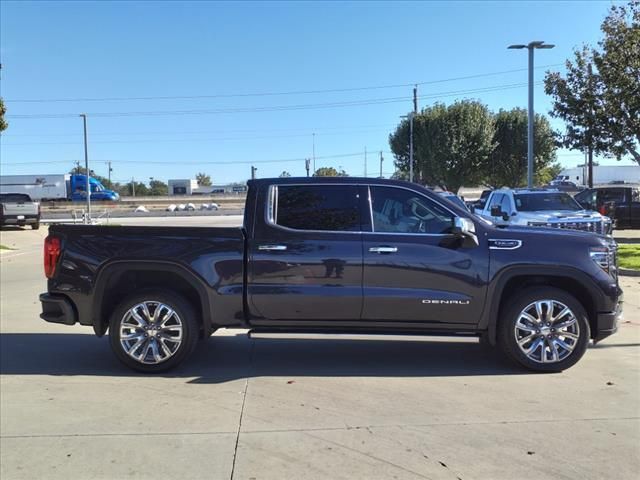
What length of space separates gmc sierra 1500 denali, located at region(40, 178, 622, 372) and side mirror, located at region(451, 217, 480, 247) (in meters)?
0.02

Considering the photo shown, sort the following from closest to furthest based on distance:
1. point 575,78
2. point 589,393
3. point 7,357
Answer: point 589,393 → point 7,357 → point 575,78

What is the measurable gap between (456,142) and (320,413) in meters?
41.5

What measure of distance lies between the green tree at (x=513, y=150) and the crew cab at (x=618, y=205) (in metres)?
20.5

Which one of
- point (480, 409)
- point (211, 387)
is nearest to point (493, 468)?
point (480, 409)

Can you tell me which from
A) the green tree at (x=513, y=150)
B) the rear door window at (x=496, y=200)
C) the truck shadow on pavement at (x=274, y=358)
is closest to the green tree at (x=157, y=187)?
the green tree at (x=513, y=150)

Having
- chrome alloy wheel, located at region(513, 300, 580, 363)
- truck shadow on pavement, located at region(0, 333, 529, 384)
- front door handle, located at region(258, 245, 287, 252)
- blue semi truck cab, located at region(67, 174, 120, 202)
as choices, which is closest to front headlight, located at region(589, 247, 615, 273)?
chrome alloy wheel, located at region(513, 300, 580, 363)

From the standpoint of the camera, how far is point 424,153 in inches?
1842

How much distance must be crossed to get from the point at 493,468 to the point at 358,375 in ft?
6.71

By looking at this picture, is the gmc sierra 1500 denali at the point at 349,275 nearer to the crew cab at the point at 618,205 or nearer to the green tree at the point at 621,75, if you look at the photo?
the green tree at the point at 621,75

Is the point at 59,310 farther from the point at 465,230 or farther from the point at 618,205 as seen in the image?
the point at 618,205

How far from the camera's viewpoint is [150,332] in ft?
18.2

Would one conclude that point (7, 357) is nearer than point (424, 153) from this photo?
Yes

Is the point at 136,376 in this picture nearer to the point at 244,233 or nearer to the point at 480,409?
the point at 244,233

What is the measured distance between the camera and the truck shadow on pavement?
5676 millimetres
